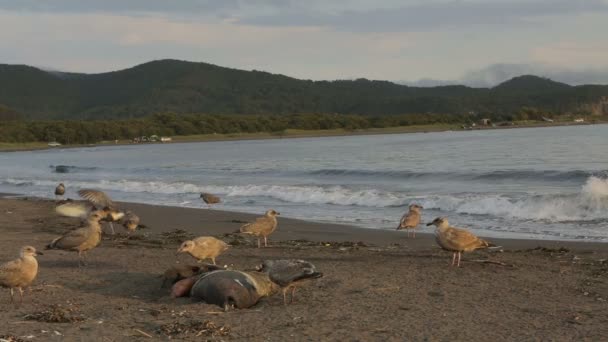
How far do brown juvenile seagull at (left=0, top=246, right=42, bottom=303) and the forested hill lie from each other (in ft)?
437

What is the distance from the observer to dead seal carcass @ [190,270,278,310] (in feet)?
28.6

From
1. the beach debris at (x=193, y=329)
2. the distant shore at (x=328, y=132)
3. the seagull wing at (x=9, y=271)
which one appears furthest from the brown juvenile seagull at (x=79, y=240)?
the distant shore at (x=328, y=132)

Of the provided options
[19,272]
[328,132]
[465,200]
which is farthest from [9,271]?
[328,132]

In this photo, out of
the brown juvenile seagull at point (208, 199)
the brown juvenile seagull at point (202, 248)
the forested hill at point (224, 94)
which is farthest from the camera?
the forested hill at point (224, 94)

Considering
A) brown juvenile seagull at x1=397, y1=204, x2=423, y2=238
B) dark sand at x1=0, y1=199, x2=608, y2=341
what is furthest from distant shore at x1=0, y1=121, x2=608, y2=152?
dark sand at x1=0, y1=199, x2=608, y2=341

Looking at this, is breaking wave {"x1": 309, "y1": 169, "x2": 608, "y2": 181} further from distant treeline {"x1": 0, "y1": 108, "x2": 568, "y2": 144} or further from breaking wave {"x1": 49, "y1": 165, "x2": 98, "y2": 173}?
distant treeline {"x1": 0, "y1": 108, "x2": 568, "y2": 144}

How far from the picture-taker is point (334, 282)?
33.0ft

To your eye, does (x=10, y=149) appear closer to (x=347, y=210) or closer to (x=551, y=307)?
(x=347, y=210)

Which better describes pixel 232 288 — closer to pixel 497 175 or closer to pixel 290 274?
pixel 290 274

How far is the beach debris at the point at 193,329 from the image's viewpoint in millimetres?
7453

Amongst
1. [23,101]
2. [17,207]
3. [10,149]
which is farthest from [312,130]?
[17,207]

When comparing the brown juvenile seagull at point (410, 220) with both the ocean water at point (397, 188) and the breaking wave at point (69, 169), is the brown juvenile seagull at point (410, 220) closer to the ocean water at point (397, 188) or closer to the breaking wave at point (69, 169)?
the ocean water at point (397, 188)

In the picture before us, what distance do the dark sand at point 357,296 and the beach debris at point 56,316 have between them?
0.18 feet

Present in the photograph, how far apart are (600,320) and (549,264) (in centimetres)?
363
